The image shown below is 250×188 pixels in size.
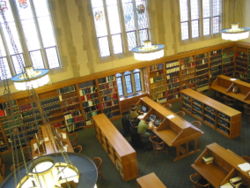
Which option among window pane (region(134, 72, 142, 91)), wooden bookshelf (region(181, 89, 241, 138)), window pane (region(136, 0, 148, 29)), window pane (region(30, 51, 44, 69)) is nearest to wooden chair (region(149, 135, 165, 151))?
wooden bookshelf (region(181, 89, 241, 138))

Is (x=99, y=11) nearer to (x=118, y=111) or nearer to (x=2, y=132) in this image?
(x=118, y=111)

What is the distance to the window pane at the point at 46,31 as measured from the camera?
25.6ft

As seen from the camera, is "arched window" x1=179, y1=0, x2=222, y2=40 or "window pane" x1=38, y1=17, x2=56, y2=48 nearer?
"window pane" x1=38, y1=17, x2=56, y2=48

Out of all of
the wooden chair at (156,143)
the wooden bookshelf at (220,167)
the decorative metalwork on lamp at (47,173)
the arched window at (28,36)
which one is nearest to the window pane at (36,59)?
the arched window at (28,36)

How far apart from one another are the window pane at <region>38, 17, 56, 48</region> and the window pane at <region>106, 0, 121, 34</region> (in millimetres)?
2005

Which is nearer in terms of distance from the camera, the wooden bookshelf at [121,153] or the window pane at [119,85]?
the wooden bookshelf at [121,153]

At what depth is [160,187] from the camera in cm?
493

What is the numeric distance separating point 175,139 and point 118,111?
11.2 feet

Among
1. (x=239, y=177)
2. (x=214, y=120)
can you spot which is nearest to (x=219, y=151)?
(x=239, y=177)

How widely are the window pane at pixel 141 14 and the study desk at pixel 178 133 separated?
10.9ft

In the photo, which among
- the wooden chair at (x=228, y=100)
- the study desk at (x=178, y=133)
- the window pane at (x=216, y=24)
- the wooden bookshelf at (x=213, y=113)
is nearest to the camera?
the study desk at (x=178, y=133)

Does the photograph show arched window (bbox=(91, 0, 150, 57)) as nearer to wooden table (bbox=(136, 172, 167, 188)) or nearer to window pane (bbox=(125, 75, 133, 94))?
window pane (bbox=(125, 75, 133, 94))

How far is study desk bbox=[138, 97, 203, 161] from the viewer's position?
6496 millimetres

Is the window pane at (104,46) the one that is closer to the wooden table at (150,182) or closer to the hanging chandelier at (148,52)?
the hanging chandelier at (148,52)
